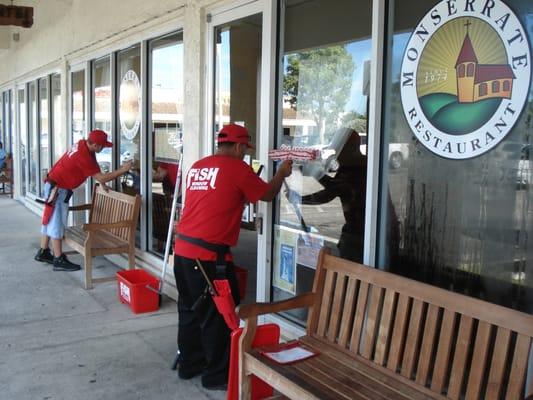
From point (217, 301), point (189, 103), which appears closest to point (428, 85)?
point (217, 301)

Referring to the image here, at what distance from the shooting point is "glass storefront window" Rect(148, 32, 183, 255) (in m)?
5.66

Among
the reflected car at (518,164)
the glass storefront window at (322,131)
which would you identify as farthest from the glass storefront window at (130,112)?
the reflected car at (518,164)

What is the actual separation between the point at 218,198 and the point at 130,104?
3612 mm

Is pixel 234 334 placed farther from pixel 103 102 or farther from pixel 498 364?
pixel 103 102

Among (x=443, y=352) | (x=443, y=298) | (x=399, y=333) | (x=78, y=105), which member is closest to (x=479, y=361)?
(x=443, y=352)

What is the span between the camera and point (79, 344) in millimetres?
4301

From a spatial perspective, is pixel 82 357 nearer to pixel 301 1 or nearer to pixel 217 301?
pixel 217 301

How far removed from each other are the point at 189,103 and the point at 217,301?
2.29 meters

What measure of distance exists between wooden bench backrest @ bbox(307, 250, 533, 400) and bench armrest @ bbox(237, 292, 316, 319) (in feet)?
0.23

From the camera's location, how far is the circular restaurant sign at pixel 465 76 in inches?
102

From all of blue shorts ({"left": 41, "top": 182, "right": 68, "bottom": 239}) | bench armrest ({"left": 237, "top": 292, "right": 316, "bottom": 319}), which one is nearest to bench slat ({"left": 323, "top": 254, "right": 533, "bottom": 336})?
bench armrest ({"left": 237, "top": 292, "right": 316, "bottom": 319})

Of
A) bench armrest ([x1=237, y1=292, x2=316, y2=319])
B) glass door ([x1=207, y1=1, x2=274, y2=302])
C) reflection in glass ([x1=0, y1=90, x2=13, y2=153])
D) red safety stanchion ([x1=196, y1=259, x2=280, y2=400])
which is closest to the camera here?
bench armrest ([x1=237, y1=292, x2=316, y2=319])

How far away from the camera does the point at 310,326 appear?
3217 millimetres

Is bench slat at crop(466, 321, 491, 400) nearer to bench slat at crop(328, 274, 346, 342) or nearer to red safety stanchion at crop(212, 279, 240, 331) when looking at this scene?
bench slat at crop(328, 274, 346, 342)
